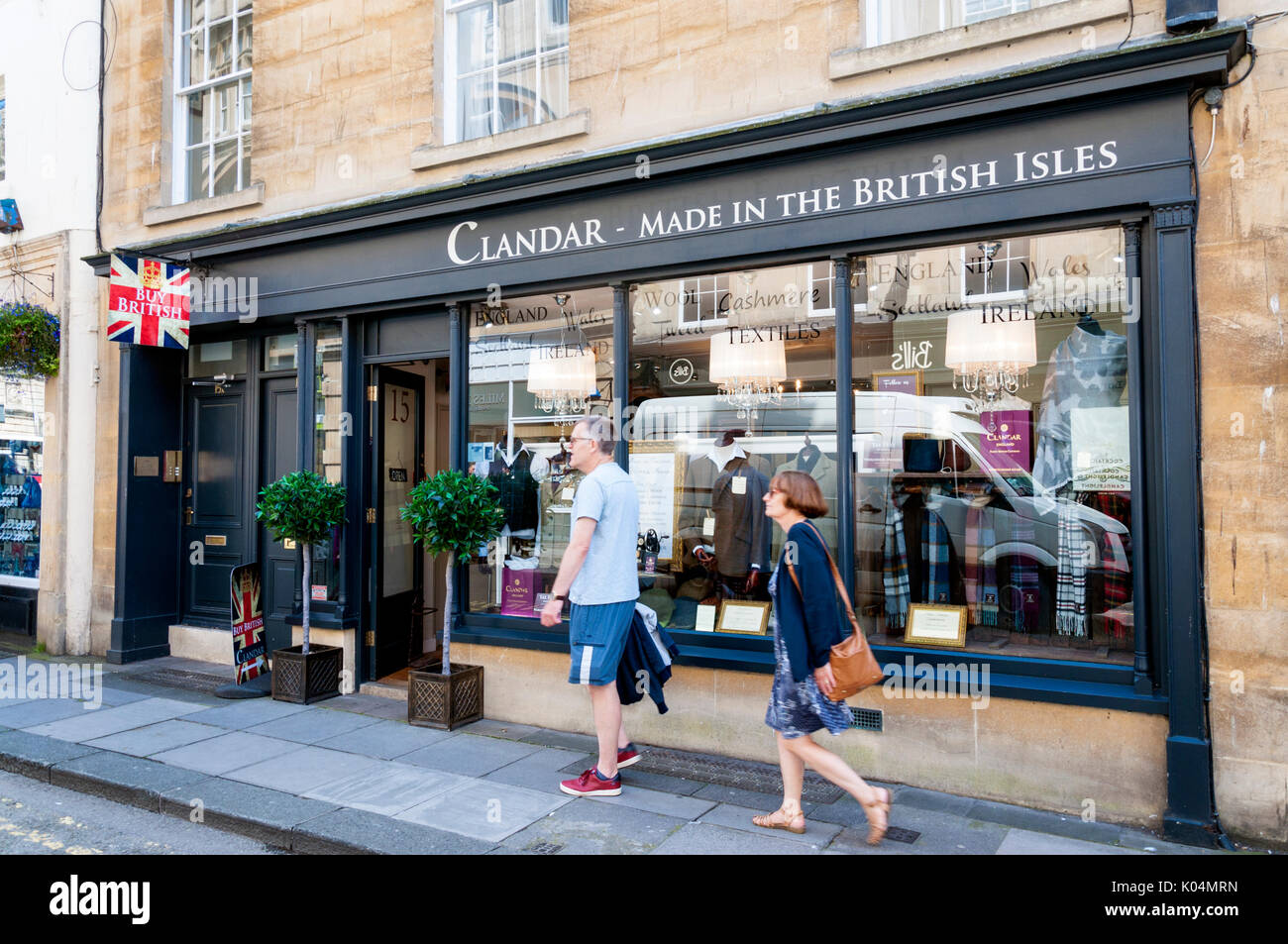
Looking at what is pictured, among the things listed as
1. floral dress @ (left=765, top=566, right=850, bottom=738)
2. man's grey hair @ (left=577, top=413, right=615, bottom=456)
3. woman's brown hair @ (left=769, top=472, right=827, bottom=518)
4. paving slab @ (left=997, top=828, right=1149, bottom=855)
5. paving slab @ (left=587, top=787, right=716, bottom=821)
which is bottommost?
paving slab @ (left=997, top=828, right=1149, bottom=855)

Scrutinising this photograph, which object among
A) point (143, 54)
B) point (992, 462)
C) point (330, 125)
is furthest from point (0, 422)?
point (992, 462)

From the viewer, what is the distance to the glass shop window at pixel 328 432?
7941mm

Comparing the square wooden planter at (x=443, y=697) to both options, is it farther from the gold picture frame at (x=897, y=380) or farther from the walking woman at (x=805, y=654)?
the gold picture frame at (x=897, y=380)

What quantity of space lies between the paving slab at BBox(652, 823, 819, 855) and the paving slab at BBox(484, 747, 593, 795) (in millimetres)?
975

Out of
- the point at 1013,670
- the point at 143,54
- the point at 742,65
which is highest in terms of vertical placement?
the point at 143,54

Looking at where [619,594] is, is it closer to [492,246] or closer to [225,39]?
[492,246]

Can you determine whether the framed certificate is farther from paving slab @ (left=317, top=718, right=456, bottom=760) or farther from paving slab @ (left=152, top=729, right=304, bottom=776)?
paving slab @ (left=152, top=729, right=304, bottom=776)

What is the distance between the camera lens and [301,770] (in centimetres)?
570

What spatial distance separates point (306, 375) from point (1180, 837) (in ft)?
24.5

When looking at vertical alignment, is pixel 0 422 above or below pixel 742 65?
below

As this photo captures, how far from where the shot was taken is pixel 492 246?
7051mm

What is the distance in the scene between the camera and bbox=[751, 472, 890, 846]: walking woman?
14.2ft

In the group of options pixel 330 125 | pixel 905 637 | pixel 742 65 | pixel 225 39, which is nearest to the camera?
pixel 905 637

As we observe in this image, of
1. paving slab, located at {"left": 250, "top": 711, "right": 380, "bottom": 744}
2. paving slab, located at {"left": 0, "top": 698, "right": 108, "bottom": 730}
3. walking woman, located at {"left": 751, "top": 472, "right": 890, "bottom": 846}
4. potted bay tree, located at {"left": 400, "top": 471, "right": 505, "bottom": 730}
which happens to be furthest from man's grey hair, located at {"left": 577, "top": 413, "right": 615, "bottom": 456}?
paving slab, located at {"left": 0, "top": 698, "right": 108, "bottom": 730}
